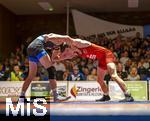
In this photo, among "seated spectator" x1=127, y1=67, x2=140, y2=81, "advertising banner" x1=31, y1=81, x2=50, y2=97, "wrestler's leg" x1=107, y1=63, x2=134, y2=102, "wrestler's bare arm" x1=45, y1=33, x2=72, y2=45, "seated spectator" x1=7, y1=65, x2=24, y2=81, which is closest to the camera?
"wrestler's bare arm" x1=45, y1=33, x2=72, y2=45

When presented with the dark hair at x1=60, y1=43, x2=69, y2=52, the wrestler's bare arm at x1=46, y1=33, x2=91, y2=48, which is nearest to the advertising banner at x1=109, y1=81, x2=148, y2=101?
the dark hair at x1=60, y1=43, x2=69, y2=52

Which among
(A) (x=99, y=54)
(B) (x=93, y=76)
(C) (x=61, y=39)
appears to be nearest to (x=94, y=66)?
(B) (x=93, y=76)

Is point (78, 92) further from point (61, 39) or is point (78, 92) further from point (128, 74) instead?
point (61, 39)

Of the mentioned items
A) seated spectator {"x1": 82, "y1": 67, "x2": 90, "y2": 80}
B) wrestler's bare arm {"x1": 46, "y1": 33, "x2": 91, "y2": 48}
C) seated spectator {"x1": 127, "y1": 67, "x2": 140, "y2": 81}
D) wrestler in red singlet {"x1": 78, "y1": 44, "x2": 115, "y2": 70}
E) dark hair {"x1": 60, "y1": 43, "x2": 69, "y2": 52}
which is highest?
wrestler's bare arm {"x1": 46, "y1": 33, "x2": 91, "y2": 48}

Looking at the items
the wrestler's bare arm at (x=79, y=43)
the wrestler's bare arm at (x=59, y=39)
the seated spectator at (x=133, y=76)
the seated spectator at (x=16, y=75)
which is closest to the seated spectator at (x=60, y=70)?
the seated spectator at (x=16, y=75)

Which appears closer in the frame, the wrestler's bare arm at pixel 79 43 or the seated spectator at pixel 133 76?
the wrestler's bare arm at pixel 79 43

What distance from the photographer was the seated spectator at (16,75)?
10188mm

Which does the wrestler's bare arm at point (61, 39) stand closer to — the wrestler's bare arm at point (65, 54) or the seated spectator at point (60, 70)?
the wrestler's bare arm at point (65, 54)

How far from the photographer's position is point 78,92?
9.82 meters

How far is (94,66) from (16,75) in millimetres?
2125

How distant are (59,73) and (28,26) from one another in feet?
18.1

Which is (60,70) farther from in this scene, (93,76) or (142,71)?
(142,71)

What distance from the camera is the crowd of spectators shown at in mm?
9773

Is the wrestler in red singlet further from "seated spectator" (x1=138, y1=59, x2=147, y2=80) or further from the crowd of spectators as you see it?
"seated spectator" (x1=138, y1=59, x2=147, y2=80)
